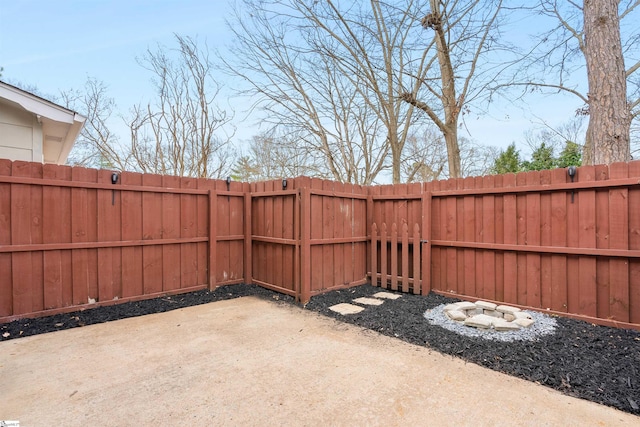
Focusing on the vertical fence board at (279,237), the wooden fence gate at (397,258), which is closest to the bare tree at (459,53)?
the wooden fence gate at (397,258)

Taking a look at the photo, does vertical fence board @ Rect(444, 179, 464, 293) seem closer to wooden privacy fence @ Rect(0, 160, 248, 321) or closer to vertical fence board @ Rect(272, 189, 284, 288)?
vertical fence board @ Rect(272, 189, 284, 288)

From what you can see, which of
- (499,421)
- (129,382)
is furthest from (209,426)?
Answer: (499,421)

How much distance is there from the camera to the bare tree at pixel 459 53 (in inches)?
209

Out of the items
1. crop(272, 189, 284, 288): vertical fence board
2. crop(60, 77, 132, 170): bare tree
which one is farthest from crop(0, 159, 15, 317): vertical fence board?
crop(60, 77, 132, 170): bare tree

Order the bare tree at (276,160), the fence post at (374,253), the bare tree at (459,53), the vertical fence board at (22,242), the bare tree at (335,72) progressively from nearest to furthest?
the vertical fence board at (22,242) → the fence post at (374,253) → the bare tree at (459,53) → the bare tree at (335,72) → the bare tree at (276,160)

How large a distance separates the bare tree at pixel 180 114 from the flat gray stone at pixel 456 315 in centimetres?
716

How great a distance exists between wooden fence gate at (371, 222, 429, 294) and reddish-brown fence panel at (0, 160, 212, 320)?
2712mm

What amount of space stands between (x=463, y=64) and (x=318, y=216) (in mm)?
4908

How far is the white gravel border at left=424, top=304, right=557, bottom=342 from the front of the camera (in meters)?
2.79

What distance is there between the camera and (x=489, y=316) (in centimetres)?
326

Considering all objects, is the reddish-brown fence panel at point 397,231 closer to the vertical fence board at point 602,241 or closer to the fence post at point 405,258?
the fence post at point 405,258

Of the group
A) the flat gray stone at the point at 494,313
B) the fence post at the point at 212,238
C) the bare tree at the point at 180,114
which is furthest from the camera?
the bare tree at the point at 180,114

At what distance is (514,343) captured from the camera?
2.67 meters

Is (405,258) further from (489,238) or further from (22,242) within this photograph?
(22,242)
